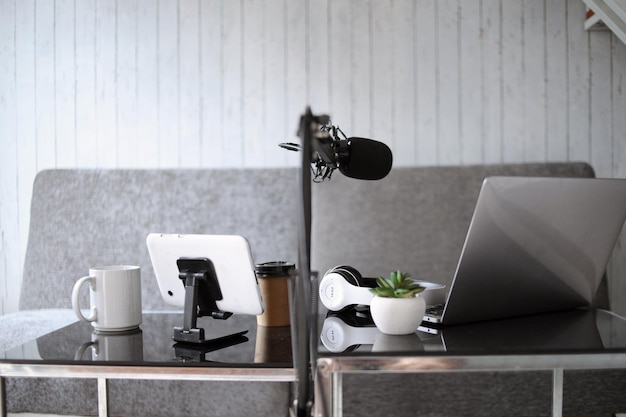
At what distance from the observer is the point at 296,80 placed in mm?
2512

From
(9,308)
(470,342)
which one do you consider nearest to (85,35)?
(9,308)

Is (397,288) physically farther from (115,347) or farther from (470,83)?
(470,83)

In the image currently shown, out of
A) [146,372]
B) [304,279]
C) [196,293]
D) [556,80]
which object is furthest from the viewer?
[556,80]

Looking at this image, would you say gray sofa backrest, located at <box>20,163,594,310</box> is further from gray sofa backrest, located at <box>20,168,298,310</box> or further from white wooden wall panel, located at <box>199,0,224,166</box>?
white wooden wall panel, located at <box>199,0,224,166</box>

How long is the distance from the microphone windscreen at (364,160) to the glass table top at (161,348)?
338 mm

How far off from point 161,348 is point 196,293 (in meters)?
0.13

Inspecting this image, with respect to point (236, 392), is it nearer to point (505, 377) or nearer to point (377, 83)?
point (505, 377)

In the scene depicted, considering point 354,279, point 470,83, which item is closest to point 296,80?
point 470,83

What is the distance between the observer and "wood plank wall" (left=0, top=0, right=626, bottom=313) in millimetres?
2455

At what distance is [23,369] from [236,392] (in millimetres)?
877

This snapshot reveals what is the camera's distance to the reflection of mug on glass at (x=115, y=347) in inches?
40.9

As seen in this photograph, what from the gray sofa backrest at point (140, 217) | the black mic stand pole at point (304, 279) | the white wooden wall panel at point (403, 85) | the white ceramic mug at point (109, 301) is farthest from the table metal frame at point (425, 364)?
the white wooden wall panel at point (403, 85)

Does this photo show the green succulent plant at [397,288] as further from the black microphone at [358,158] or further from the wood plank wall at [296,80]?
the wood plank wall at [296,80]

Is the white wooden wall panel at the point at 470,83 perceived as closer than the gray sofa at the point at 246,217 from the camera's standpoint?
No
